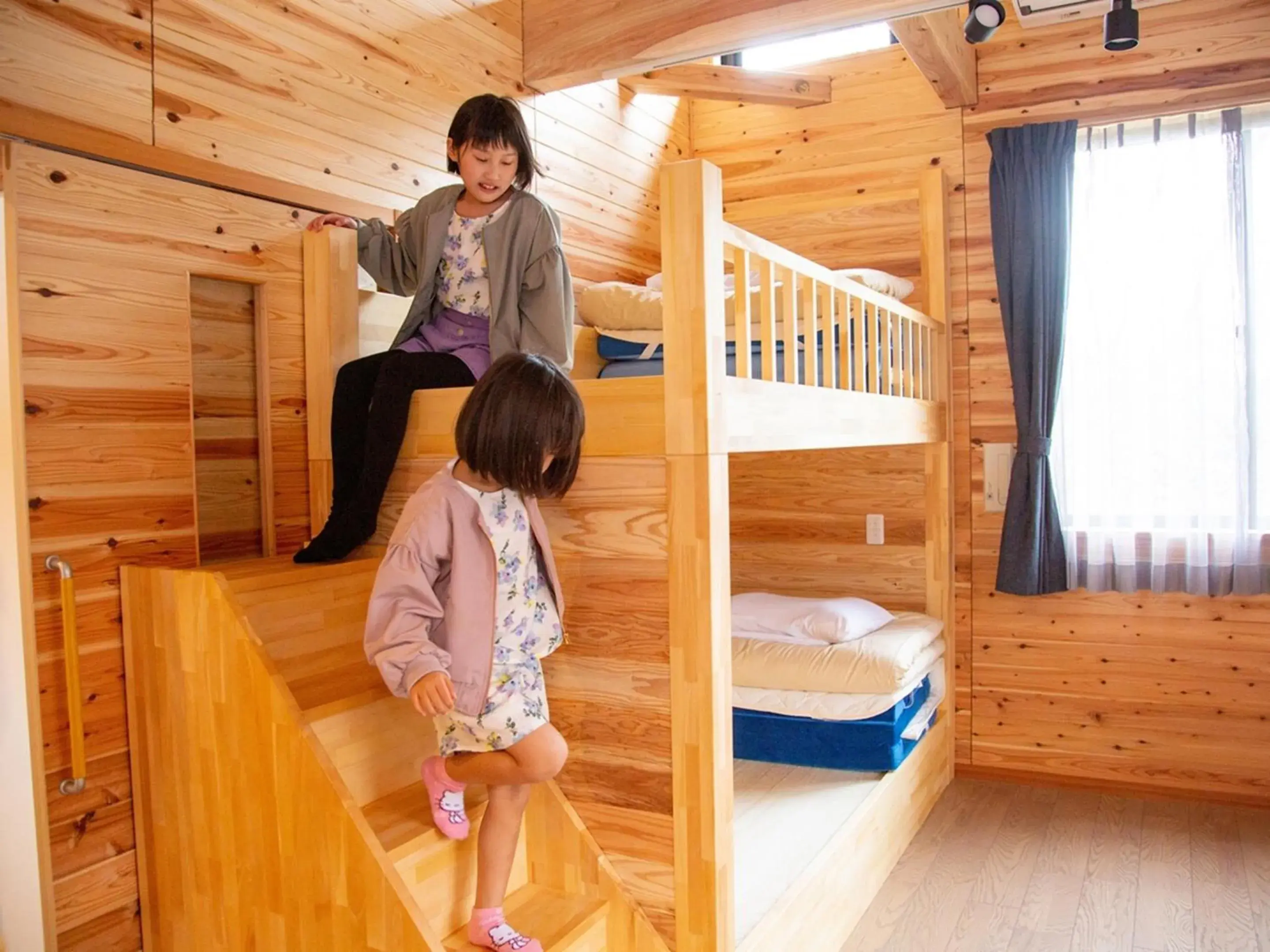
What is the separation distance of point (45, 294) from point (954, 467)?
2744 mm

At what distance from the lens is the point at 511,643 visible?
1.71m

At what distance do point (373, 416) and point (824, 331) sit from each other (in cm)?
102

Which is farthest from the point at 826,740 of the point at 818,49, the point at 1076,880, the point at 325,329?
the point at 818,49

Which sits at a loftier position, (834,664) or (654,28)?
(654,28)

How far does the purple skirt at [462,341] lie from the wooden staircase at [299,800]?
0.46 m

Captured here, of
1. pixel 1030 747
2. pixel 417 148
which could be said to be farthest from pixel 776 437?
pixel 1030 747

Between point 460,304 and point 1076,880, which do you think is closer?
point 460,304

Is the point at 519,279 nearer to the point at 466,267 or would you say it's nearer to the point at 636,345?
the point at 466,267

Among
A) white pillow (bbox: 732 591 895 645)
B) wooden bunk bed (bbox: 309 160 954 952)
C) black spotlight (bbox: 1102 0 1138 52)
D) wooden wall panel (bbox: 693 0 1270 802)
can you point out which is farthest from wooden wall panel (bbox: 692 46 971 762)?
wooden bunk bed (bbox: 309 160 954 952)

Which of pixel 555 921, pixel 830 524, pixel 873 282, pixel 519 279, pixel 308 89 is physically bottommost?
pixel 555 921

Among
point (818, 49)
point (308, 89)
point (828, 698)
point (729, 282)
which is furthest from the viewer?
point (818, 49)

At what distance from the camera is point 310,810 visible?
1597 mm

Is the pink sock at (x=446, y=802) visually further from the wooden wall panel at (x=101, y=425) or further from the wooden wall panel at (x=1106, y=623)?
the wooden wall panel at (x=1106, y=623)

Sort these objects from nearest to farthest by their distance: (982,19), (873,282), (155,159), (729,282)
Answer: (155,159), (982,19), (873,282), (729,282)
